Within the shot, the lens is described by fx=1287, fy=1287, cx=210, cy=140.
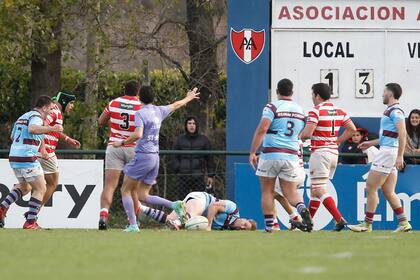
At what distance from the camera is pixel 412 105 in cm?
2125

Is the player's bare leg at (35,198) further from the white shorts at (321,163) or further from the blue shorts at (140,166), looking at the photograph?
the white shorts at (321,163)

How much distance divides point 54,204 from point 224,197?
303 centimetres

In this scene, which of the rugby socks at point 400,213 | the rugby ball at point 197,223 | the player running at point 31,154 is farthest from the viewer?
the rugby ball at point 197,223

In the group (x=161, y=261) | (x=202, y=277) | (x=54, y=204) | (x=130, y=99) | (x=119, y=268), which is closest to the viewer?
(x=202, y=277)

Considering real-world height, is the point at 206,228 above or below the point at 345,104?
below

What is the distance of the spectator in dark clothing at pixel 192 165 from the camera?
70.1 feet

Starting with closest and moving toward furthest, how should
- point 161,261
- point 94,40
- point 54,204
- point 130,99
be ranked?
point 161,261 < point 130,99 < point 54,204 < point 94,40

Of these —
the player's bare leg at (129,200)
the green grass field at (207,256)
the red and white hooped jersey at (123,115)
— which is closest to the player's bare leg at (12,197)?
the red and white hooped jersey at (123,115)

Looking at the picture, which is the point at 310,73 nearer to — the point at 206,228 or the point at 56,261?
the point at 206,228

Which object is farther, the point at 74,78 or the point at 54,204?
the point at 74,78

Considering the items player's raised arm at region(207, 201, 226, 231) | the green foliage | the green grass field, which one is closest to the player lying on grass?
player's raised arm at region(207, 201, 226, 231)

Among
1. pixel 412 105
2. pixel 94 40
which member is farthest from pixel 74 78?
pixel 412 105

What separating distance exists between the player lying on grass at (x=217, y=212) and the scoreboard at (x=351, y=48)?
3.10 meters

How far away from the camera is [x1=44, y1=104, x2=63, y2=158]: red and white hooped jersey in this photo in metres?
18.6
